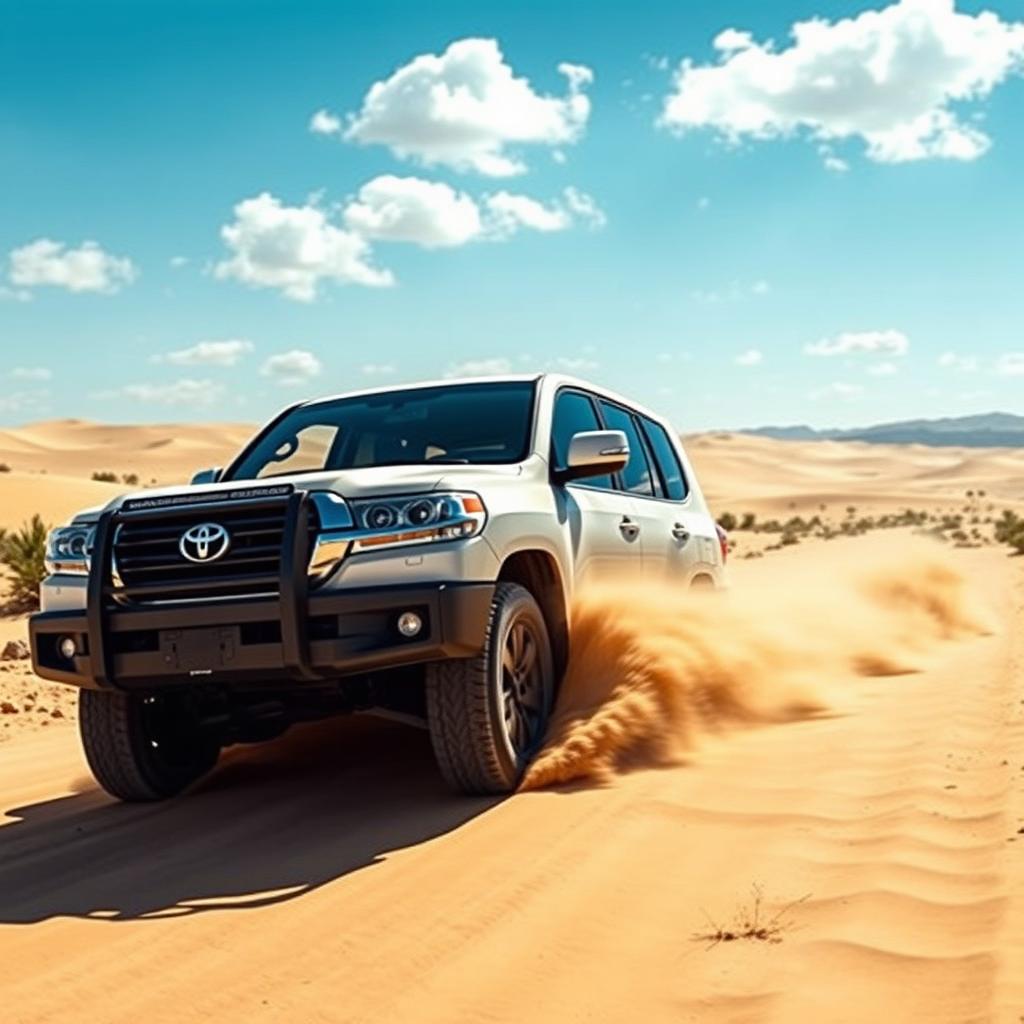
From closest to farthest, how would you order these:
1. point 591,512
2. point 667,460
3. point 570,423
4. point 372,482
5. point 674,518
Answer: point 372,482 < point 591,512 < point 570,423 < point 674,518 < point 667,460

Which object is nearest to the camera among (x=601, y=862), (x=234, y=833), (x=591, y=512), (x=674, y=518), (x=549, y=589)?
(x=601, y=862)

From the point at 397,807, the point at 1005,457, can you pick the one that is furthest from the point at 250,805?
the point at 1005,457

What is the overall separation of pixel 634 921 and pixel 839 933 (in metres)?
0.59

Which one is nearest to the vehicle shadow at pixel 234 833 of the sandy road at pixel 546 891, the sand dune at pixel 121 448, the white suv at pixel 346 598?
Answer: the sandy road at pixel 546 891

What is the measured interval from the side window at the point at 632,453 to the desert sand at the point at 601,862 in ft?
2.37

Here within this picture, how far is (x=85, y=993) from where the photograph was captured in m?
3.55

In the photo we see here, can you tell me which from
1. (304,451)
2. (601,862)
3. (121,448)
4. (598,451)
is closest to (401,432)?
(304,451)

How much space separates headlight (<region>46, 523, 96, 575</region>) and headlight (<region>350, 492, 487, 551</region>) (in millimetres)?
1161

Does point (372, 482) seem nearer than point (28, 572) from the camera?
Yes

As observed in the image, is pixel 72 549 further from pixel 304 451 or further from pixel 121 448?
pixel 121 448

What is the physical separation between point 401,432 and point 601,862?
9.17ft

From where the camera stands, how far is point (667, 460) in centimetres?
820

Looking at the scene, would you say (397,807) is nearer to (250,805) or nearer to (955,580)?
(250,805)

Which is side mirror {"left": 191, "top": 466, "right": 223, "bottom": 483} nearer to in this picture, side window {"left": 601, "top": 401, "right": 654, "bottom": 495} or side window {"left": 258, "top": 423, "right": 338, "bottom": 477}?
side window {"left": 258, "top": 423, "right": 338, "bottom": 477}
